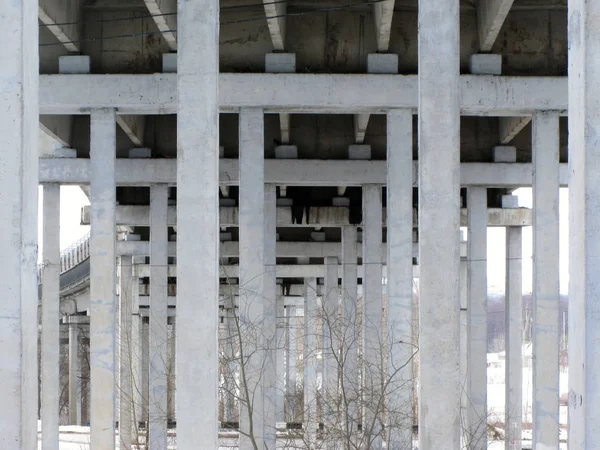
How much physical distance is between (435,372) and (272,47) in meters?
8.06

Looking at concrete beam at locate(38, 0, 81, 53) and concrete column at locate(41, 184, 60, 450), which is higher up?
concrete beam at locate(38, 0, 81, 53)

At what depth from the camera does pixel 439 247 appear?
9.86 meters

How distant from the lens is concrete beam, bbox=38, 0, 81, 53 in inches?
593

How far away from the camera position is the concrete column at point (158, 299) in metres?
22.0

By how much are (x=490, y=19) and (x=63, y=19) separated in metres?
6.41

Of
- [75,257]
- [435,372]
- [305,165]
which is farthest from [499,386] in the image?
[435,372]

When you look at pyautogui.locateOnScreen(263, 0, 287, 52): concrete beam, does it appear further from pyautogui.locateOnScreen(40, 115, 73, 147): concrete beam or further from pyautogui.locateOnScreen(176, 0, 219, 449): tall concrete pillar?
pyautogui.locateOnScreen(40, 115, 73, 147): concrete beam

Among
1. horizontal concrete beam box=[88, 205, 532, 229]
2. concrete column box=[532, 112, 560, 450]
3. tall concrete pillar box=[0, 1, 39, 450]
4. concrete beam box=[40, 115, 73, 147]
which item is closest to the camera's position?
tall concrete pillar box=[0, 1, 39, 450]

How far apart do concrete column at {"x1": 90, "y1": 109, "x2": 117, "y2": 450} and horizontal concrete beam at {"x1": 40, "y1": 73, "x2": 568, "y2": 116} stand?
1.41ft

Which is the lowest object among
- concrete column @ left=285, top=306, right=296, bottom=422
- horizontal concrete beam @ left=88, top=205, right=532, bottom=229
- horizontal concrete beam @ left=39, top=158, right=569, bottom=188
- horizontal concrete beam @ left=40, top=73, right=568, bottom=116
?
concrete column @ left=285, top=306, right=296, bottom=422

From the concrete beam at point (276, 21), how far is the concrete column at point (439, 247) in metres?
5.02

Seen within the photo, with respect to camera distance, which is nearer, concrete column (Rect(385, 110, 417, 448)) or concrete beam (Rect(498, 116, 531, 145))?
concrete column (Rect(385, 110, 417, 448))

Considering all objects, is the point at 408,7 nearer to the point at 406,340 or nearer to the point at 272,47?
the point at 272,47

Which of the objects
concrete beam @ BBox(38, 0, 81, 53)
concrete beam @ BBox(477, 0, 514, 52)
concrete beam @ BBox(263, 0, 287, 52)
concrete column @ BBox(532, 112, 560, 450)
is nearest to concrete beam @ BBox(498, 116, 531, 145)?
concrete column @ BBox(532, 112, 560, 450)
